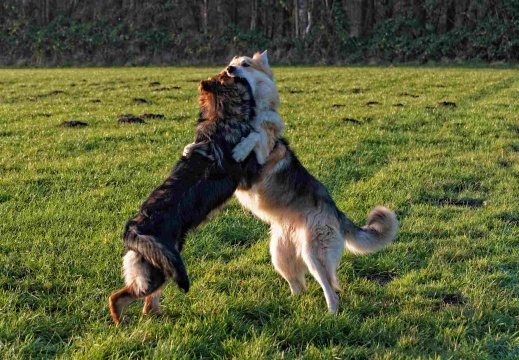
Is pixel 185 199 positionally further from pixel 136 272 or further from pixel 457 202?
pixel 457 202

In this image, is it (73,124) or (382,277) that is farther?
(73,124)

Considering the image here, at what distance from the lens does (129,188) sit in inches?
278

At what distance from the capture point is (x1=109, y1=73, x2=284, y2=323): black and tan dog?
344 centimetres

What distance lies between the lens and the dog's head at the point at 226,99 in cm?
450

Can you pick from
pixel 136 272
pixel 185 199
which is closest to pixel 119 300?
pixel 136 272

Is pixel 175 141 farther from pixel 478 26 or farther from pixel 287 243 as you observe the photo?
pixel 478 26

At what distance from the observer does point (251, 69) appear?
4793 mm

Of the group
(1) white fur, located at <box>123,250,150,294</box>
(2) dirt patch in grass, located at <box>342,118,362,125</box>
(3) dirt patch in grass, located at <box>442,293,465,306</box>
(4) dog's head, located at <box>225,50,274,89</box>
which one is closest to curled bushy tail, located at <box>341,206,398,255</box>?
(3) dirt patch in grass, located at <box>442,293,465,306</box>

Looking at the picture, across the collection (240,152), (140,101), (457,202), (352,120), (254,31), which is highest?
(254,31)

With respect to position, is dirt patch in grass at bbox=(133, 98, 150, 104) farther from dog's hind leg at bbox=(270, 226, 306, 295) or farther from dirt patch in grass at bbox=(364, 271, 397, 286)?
dirt patch in grass at bbox=(364, 271, 397, 286)

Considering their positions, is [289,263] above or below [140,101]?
below

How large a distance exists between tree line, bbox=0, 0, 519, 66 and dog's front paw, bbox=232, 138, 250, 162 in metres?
27.6

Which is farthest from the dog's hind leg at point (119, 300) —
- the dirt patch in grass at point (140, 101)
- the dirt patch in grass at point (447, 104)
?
the dirt patch in grass at point (447, 104)

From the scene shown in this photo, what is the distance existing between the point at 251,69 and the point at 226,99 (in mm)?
484
